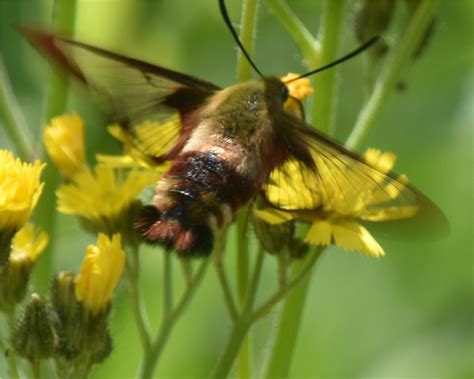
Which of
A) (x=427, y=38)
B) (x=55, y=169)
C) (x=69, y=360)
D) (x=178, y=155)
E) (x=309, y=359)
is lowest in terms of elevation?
(x=309, y=359)

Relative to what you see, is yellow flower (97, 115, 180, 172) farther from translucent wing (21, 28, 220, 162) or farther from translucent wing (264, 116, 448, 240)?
translucent wing (264, 116, 448, 240)

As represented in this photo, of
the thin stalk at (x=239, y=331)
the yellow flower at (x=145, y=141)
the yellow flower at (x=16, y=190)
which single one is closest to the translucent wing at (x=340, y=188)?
the thin stalk at (x=239, y=331)

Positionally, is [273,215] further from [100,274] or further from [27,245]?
[27,245]

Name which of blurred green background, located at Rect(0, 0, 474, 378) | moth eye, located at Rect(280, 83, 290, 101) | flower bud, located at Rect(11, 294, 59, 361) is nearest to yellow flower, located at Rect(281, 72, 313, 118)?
moth eye, located at Rect(280, 83, 290, 101)

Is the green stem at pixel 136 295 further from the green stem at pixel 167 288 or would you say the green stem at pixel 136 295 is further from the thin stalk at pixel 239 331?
the thin stalk at pixel 239 331

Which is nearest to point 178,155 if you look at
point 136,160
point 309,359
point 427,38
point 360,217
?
point 136,160

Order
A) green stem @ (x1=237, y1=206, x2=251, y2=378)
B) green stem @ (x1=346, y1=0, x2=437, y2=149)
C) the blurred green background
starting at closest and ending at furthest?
green stem @ (x1=237, y1=206, x2=251, y2=378)
green stem @ (x1=346, y1=0, x2=437, y2=149)
the blurred green background

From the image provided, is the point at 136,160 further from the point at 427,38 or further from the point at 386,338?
the point at 386,338
